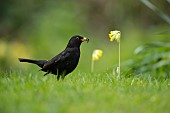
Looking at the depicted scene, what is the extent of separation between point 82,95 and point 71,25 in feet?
33.2

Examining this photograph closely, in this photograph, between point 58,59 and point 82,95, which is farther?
point 58,59

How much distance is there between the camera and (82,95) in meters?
5.19

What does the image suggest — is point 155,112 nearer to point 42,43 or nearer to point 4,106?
point 4,106

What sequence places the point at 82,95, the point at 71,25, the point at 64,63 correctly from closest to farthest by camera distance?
the point at 82,95
the point at 64,63
the point at 71,25

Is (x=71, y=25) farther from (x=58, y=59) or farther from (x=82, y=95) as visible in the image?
(x=82, y=95)

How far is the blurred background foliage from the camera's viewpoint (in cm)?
1316

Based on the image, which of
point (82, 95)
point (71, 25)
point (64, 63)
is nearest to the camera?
point (82, 95)

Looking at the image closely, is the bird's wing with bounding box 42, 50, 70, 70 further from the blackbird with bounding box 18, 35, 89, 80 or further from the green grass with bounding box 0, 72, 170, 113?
the green grass with bounding box 0, 72, 170, 113

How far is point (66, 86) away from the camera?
5.68 m

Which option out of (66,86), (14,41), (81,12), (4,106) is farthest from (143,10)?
(4,106)

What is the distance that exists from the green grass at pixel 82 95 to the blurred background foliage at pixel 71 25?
20.0 feet

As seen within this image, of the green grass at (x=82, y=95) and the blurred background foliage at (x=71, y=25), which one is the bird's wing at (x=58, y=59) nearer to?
the green grass at (x=82, y=95)

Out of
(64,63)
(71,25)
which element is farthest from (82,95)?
(71,25)

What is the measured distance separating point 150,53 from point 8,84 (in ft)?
12.6
